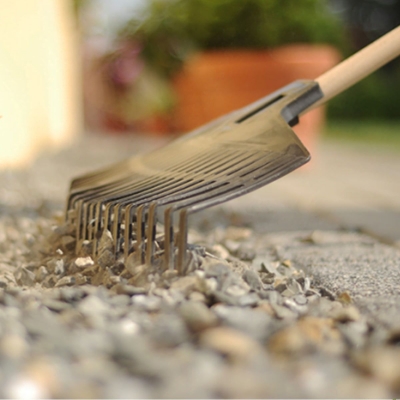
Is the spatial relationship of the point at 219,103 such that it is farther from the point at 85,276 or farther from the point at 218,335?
the point at 218,335

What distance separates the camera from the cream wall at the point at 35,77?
287 cm

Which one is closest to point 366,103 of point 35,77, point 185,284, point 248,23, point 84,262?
point 248,23

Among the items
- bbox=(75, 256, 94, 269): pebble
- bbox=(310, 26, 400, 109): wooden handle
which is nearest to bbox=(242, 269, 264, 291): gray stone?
bbox=(75, 256, 94, 269): pebble

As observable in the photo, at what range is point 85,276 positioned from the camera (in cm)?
112

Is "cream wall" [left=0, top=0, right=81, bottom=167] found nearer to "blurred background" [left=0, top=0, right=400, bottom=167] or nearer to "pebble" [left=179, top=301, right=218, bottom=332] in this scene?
"blurred background" [left=0, top=0, right=400, bottom=167]

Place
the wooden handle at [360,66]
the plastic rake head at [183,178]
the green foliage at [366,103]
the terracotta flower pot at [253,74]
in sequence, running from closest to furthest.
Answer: the plastic rake head at [183,178], the wooden handle at [360,66], the terracotta flower pot at [253,74], the green foliage at [366,103]

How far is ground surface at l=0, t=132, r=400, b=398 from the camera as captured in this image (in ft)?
2.10

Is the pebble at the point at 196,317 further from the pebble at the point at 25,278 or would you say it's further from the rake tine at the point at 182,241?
the pebble at the point at 25,278

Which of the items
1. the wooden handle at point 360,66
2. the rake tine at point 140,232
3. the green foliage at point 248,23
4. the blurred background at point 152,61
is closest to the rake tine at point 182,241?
the rake tine at point 140,232

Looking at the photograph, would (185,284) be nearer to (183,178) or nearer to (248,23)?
(183,178)

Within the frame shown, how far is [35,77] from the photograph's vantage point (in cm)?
391

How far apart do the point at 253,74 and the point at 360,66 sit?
1.85m

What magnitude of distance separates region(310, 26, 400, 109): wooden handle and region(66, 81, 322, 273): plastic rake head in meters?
0.04

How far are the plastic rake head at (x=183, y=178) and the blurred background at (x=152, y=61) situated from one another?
1470 mm
